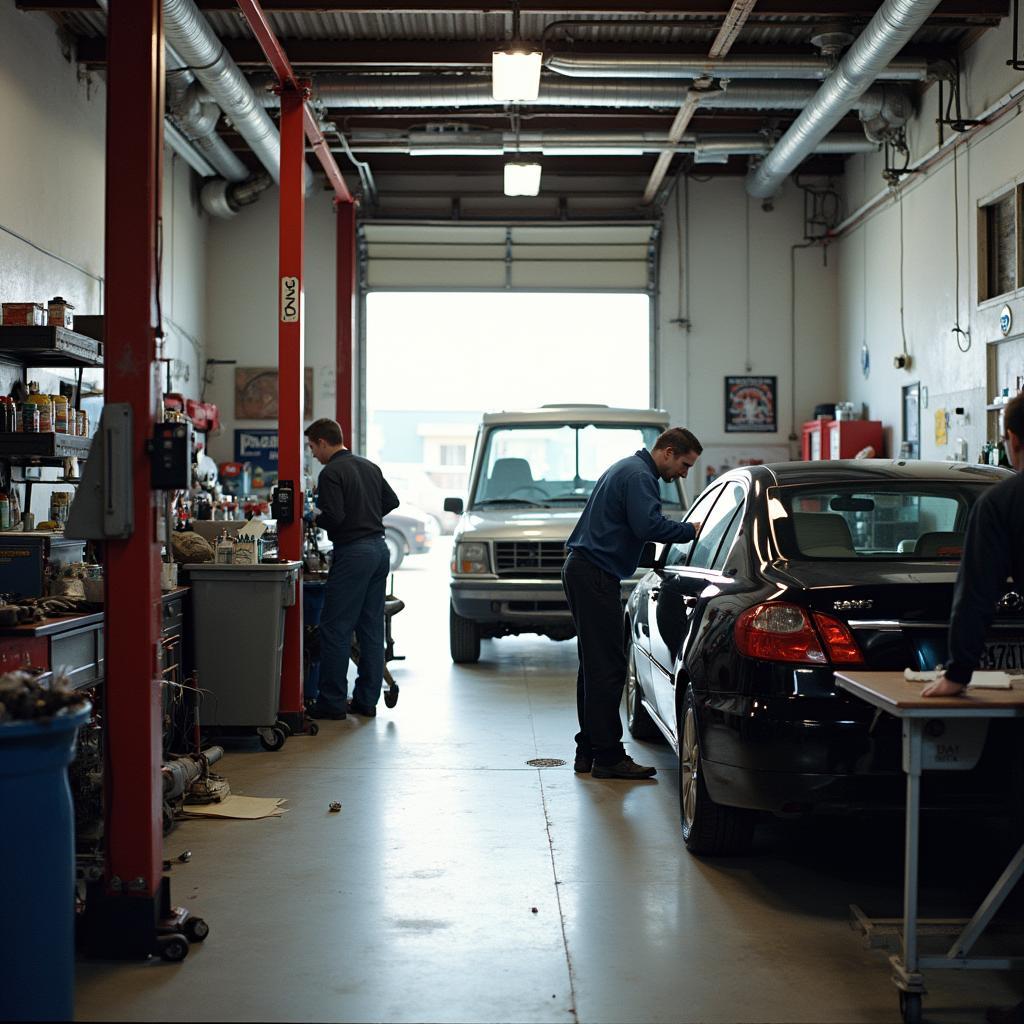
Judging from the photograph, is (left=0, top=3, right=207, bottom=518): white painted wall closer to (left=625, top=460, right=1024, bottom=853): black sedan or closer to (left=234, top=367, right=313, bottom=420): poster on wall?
(left=234, top=367, right=313, bottom=420): poster on wall

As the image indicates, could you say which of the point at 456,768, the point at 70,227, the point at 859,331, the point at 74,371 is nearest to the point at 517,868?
the point at 456,768

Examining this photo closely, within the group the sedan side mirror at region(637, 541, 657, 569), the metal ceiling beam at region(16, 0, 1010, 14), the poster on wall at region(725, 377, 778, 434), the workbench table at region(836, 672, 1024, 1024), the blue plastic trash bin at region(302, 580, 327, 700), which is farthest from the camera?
the poster on wall at region(725, 377, 778, 434)

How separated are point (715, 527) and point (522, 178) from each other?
26.4 feet

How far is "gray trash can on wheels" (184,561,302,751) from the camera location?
6652mm

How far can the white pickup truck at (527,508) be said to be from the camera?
9445 mm

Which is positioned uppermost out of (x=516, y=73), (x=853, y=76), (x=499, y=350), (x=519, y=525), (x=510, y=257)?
(x=853, y=76)

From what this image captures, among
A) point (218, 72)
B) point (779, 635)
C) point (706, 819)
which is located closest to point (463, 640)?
point (218, 72)

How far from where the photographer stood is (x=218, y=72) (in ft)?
33.7

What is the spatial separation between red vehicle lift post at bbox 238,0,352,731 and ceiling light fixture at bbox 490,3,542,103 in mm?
2183

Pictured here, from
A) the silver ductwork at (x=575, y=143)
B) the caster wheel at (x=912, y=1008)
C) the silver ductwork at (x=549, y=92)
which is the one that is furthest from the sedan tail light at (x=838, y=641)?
the silver ductwork at (x=575, y=143)

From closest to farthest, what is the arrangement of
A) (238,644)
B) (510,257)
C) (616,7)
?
(238,644) < (616,7) < (510,257)

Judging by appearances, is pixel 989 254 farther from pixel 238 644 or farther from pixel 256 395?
pixel 256 395

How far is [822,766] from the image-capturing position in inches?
148

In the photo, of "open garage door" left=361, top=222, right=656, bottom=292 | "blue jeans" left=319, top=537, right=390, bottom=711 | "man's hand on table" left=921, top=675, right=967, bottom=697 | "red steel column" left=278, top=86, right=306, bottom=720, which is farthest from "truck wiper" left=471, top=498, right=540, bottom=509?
"man's hand on table" left=921, top=675, right=967, bottom=697
